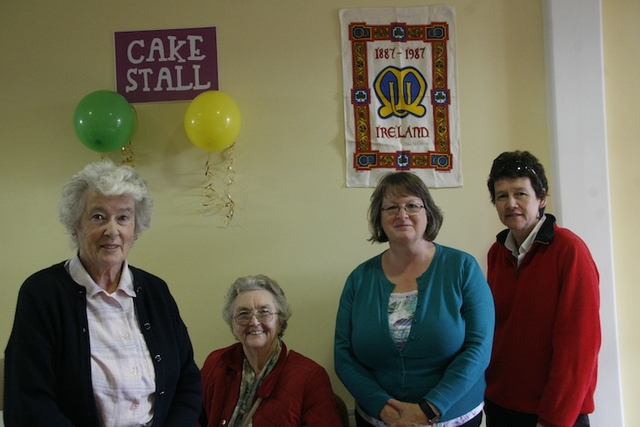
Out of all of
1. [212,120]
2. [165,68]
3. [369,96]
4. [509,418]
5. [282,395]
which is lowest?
[509,418]

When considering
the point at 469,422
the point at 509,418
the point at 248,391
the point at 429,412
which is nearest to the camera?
the point at 429,412

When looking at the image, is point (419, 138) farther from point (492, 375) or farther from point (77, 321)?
point (77, 321)

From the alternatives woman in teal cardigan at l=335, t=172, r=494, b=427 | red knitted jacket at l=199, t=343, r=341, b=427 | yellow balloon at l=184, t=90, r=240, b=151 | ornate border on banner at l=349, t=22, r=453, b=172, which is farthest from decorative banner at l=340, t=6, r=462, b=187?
red knitted jacket at l=199, t=343, r=341, b=427

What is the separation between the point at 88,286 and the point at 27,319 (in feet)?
0.55

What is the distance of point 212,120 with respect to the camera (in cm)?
244

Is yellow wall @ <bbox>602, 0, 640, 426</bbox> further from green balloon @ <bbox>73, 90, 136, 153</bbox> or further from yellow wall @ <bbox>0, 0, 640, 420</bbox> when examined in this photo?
green balloon @ <bbox>73, 90, 136, 153</bbox>

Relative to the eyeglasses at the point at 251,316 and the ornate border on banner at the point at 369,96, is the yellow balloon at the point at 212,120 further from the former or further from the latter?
the eyeglasses at the point at 251,316

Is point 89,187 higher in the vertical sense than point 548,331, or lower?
higher

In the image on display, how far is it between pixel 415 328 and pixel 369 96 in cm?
130

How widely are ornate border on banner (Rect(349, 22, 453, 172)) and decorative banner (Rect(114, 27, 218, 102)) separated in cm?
73

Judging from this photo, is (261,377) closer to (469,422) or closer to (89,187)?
(469,422)

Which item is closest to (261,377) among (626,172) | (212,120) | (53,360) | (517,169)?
(53,360)

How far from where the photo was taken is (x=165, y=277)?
270cm

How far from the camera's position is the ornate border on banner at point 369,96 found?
8.78 ft
